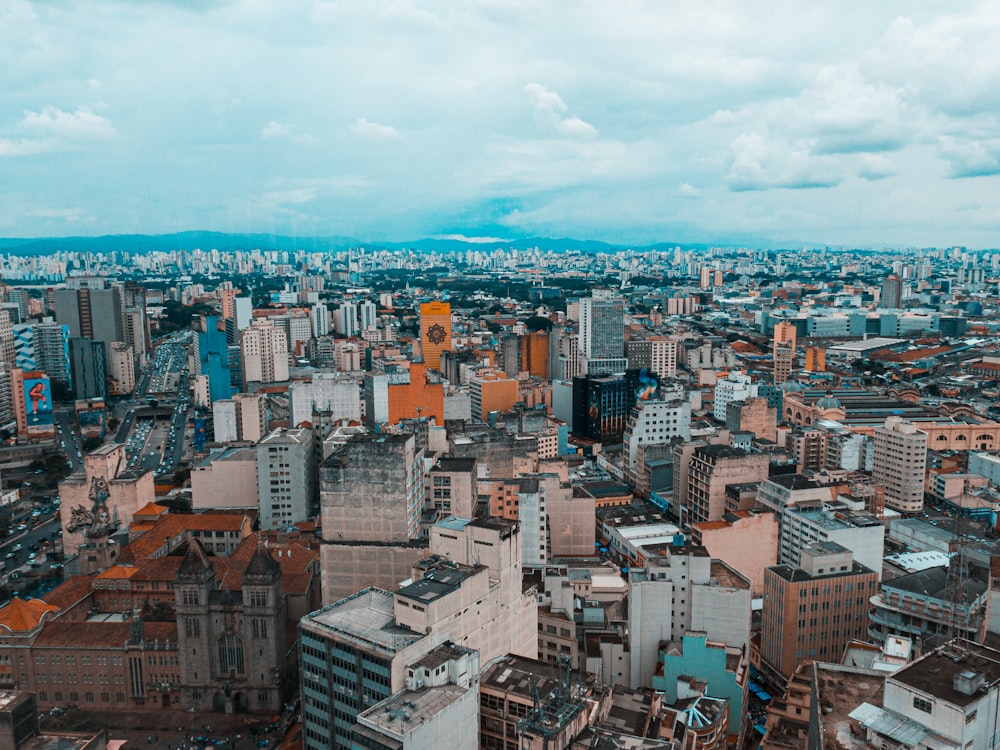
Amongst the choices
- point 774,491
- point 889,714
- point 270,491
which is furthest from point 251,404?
point 889,714

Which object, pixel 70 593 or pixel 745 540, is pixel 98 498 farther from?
pixel 745 540

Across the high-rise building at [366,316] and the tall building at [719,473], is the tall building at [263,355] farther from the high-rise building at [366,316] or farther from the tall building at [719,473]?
the tall building at [719,473]

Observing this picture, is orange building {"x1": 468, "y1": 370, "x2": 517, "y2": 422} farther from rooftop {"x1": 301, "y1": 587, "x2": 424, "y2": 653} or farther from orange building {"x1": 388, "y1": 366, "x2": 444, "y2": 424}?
rooftop {"x1": 301, "y1": 587, "x2": 424, "y2": 653}

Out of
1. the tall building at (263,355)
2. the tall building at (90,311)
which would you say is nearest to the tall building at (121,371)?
the tall building at (90,311)

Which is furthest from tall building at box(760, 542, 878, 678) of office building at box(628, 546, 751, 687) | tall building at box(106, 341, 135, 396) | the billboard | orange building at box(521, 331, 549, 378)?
tall building at box(106, 341, 135, 396)

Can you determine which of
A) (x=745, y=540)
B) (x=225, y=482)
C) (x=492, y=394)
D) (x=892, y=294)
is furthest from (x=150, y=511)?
(x=892, y=294)

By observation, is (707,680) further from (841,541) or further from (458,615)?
(841,541)

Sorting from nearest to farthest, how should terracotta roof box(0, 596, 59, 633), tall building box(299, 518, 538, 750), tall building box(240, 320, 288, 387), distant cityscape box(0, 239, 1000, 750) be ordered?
tall building box(299, 518, 538, 750)
distant cityscape box(0, 239, 1000, 750)
terracotta roof box(0, 596, 59, 633)
tall building box(240, 320, 288, 387)
